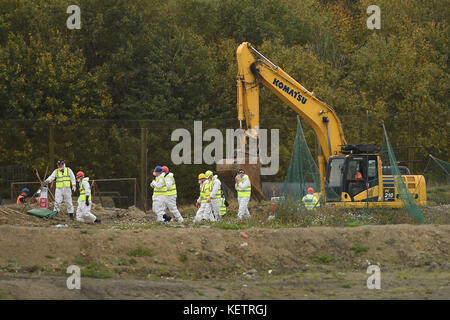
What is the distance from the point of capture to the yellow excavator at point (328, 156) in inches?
909

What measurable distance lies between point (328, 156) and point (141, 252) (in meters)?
10.6

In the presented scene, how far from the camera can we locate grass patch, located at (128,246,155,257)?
16.4m

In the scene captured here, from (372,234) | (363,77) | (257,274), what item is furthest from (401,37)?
(257,274)

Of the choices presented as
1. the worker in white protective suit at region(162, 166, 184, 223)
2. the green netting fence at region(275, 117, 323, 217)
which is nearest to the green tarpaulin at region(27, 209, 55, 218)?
the worker in white protective suit at region(162, 166, 184, 223)

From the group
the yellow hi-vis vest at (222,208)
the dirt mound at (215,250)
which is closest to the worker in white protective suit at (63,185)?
the yellow hi-vis vest at (222,208)

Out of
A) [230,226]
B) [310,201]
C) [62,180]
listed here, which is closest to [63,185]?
[62,180]

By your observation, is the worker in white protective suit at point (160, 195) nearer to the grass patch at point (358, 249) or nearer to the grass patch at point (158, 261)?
the grass patch at point (158, 261)

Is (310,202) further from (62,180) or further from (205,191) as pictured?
(62,180)

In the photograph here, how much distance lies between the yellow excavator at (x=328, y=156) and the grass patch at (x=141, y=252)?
23.8 feet

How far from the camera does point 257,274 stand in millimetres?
16172

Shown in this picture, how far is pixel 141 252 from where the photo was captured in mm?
16469

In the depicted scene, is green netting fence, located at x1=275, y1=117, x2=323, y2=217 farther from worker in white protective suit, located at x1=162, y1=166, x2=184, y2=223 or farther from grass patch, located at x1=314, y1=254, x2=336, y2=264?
grass patch, located at x1=314, y1=254, x2=336, y2=264

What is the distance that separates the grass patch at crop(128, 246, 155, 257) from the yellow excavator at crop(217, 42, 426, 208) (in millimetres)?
7249
